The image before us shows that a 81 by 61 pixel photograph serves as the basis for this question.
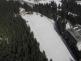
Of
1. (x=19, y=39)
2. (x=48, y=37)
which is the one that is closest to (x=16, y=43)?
(x=19, y=39)

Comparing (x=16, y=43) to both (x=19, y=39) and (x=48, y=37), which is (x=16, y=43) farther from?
(x=48, y=37)

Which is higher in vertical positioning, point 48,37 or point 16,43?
point 16,43

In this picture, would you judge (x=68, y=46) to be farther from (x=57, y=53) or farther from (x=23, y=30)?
(x=23, y=30)

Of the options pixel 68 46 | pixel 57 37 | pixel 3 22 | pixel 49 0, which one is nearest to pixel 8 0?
pixel 49 0

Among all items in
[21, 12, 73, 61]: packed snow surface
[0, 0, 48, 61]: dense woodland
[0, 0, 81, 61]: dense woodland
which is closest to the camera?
[0, 0, 48, 61]: dense woodland

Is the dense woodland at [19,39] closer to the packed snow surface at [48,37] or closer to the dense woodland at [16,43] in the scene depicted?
the dense woodland at [16,43]

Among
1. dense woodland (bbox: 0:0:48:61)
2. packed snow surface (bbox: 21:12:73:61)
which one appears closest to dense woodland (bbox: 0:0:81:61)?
dense woodland (bbox: 0:0:48:61)

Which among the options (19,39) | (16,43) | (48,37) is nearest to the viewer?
(16,43)

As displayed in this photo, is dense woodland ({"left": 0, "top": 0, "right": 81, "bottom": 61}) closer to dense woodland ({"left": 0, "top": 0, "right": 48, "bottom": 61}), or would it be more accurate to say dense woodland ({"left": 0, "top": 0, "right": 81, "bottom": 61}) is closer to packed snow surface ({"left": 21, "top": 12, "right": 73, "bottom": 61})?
dense woodland ({"left": 0, "top": 0, "right": 48, "bottom": 61})

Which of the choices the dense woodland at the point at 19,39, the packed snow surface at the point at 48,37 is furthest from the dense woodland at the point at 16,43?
the packed snow surface at the point at 48,37
